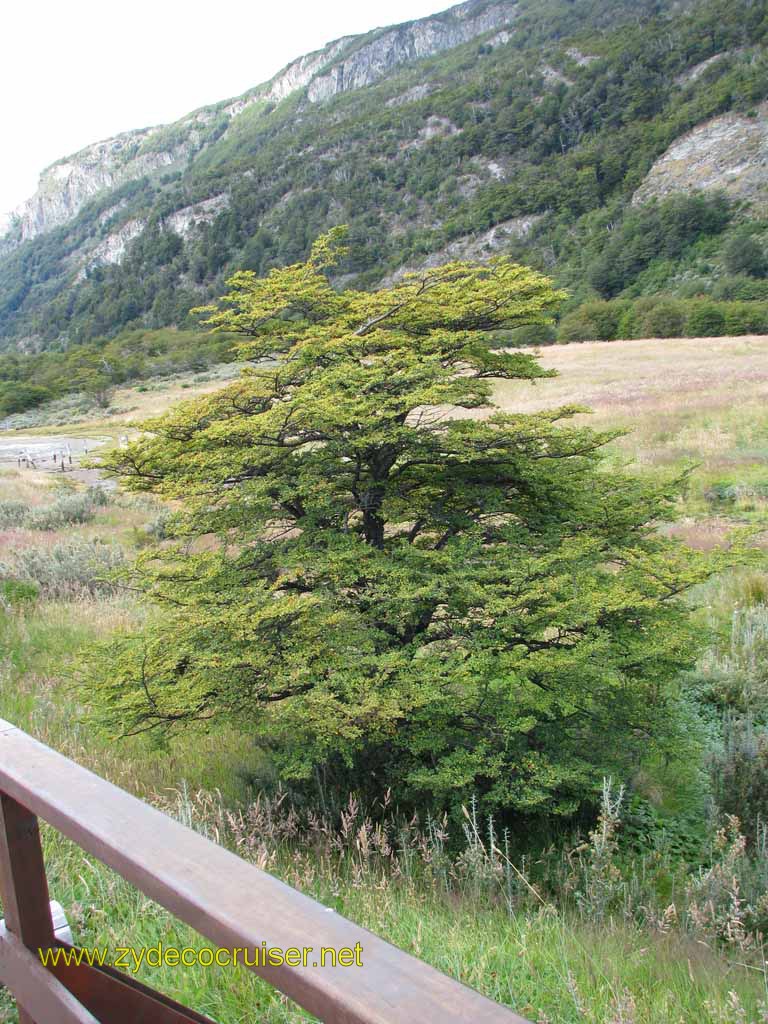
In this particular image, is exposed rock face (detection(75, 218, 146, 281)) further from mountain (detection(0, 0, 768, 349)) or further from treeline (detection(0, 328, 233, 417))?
treeline (detection(0, 328, 233, 417))

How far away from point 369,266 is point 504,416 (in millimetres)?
114403

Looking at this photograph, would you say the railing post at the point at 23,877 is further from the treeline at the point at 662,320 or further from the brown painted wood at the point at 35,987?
the treeline at the point at 662,320

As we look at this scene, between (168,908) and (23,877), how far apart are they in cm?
69

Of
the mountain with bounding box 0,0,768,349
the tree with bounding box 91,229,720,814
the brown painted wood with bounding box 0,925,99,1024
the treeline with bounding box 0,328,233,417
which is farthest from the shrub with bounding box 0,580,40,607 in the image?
the mountain with bounding box 0,0,768,349

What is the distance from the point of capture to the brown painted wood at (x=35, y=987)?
50.8 inches

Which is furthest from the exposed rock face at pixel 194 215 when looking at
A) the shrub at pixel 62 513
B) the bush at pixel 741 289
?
the shrub at pixel 62 513

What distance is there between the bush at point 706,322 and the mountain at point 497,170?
22.6m

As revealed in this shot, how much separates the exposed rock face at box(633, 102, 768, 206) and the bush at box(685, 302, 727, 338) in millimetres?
36505

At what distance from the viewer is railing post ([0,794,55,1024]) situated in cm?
145

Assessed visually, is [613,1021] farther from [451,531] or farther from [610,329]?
[610,329]

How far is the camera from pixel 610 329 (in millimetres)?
52781

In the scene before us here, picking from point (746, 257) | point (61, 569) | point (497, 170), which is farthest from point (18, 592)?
point (497, 170)

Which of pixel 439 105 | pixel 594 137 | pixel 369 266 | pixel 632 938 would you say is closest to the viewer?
pixel 632 938

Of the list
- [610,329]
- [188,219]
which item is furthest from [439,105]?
[610,329]
